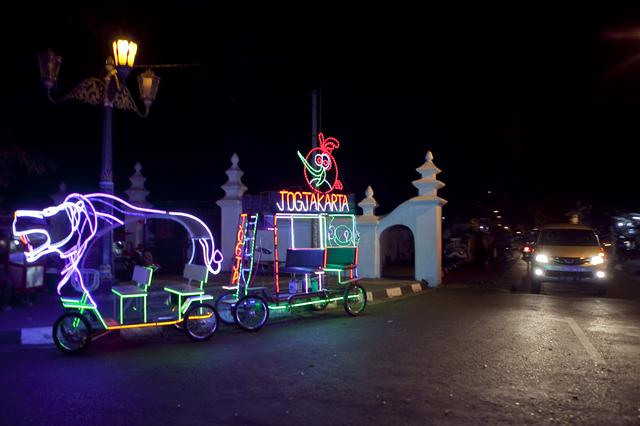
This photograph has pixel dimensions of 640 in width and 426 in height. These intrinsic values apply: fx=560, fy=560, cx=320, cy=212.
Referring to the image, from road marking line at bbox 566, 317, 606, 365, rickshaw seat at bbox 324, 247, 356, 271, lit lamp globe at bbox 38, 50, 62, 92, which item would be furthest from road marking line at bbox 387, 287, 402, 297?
lit lamp globe at bbox 38, 50, 62, 92

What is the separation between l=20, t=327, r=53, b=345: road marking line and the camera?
8.25 meters

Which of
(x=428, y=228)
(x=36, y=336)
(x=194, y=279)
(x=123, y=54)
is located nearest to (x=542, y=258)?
(x=428, y=228)

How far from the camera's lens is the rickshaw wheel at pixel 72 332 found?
7426mm

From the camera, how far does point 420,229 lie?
1606 centimetres

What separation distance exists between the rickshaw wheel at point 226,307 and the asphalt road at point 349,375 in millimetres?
451

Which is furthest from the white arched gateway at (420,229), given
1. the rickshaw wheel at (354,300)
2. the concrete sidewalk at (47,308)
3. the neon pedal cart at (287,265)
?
the rickshaw wheel at (354,300)

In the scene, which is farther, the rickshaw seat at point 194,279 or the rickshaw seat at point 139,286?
the rickshaw seat at point 194,279

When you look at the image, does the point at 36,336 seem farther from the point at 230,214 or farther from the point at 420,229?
the point at 420,229

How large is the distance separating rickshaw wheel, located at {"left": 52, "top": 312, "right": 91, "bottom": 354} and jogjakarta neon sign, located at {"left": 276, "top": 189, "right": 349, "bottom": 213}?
3810mm

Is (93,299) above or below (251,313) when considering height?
above

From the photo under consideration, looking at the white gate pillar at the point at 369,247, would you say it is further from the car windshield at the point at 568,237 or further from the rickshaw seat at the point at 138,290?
the rickshaw seat at the point at 138,290

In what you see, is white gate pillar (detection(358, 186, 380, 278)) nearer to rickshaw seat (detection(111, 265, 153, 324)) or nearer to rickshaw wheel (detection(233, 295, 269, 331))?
rickshaw wheel (detection(233, 295, 269, 331))

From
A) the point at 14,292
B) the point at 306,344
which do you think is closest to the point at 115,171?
the point at 14,292

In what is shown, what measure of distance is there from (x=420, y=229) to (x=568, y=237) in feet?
12.9
